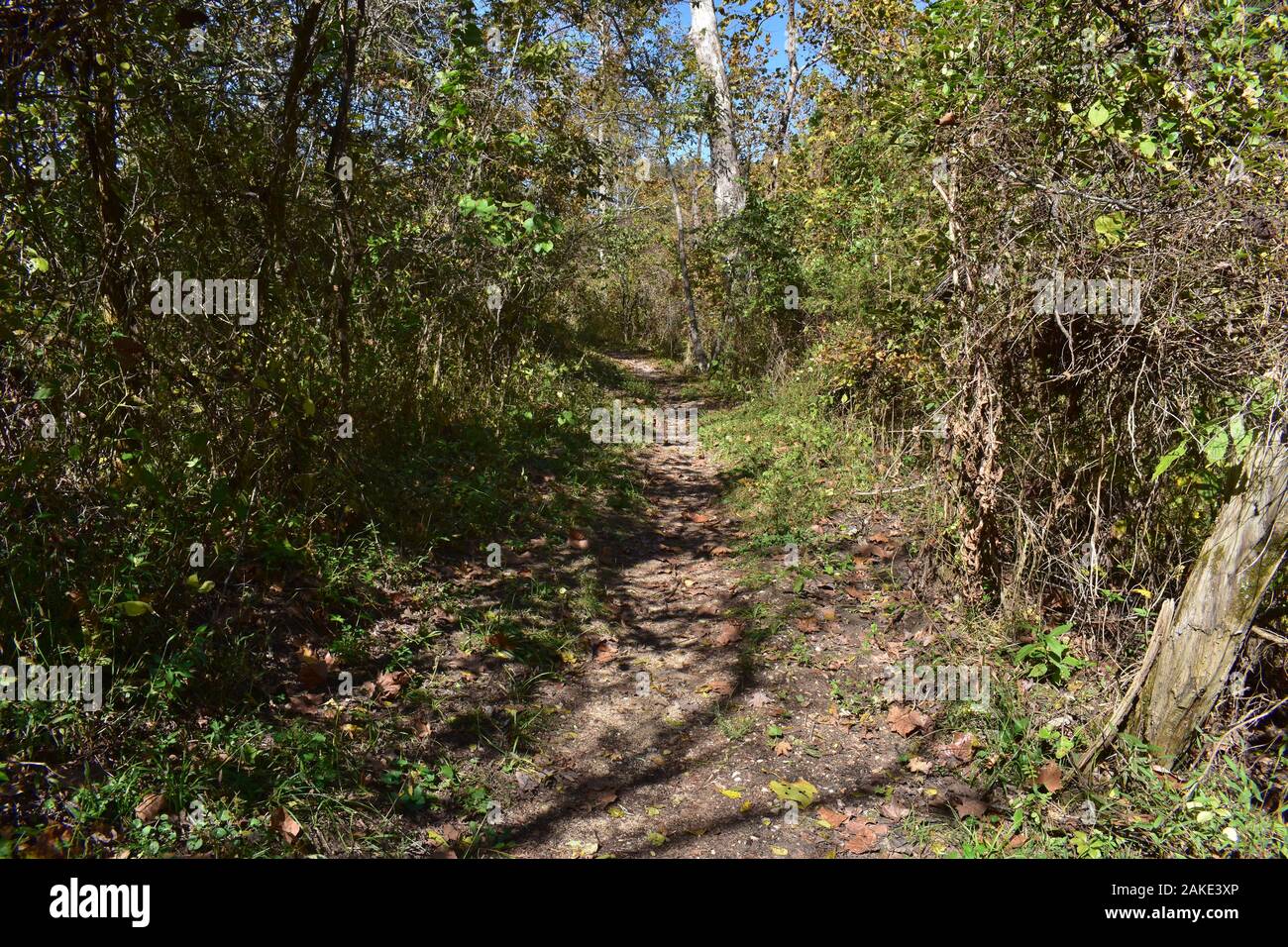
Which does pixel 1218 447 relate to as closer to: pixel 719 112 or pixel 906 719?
pixel 906 719

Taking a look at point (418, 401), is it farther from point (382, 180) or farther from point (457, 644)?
point (457, 644)

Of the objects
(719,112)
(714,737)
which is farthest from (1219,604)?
(719,112)

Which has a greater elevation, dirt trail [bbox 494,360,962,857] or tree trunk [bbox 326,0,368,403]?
tree trunk [bbox 326,0,368,403]

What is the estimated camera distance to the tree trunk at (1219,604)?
3.06 m

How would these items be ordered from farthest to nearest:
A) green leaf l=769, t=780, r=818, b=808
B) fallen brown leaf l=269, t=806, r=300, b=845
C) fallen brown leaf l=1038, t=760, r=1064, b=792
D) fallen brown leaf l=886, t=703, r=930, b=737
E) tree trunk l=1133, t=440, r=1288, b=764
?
fallen brown leaf l=886, t=703, r=930, b=737
green leaf l=769, t=780, r=818, b=808
fallen brown leaf l=1038, t=760, r=1064, b=792
tree trunk l=1133, t=440, r=1288, b=764
fallen brown leaf l=269, t=806, r=300, b=845

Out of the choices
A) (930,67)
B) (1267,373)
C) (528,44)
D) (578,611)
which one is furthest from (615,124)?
(1267,373)

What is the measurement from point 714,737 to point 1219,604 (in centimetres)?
235

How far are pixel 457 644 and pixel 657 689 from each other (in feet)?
3.96

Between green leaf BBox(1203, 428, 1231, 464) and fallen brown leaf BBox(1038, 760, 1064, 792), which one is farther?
fallen brown leaf BBox(1038, 760, 1064, 792)

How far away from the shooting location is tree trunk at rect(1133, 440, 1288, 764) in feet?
10.0

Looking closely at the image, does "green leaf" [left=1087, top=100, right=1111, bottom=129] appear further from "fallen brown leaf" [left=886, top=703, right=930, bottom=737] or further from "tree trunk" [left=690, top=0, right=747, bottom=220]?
"tree trunk" [left=690, top=0, right=747, bottom=220]

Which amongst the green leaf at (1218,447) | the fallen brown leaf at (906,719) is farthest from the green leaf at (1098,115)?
the fallen brown leaf at (906,719)

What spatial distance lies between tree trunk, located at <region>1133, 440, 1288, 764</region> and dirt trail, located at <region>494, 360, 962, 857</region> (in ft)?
3.13

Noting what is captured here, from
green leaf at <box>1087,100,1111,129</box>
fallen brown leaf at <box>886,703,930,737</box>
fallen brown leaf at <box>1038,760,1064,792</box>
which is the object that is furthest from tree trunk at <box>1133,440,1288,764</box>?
green leaf at <box>1087,100,1111,129</box>
